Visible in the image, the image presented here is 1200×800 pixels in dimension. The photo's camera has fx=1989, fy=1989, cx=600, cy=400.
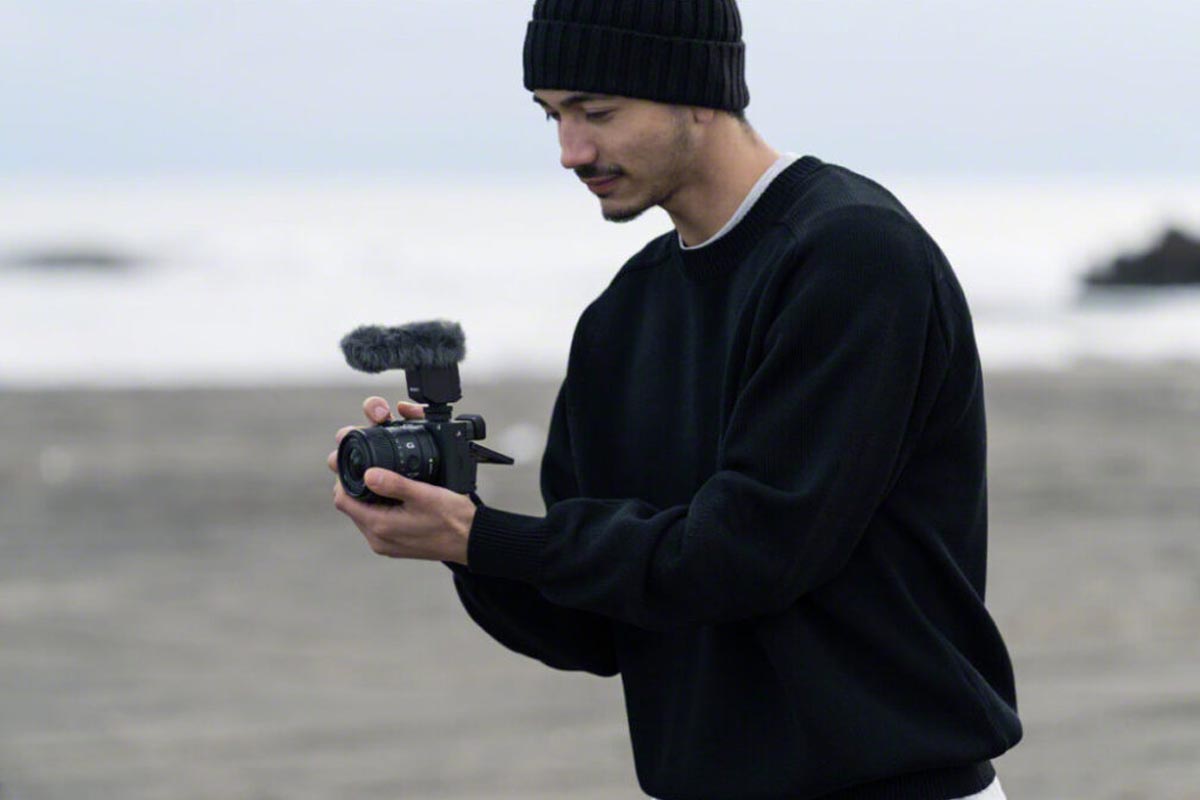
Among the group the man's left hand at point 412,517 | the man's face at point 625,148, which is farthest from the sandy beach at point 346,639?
the man's face at point 625,148

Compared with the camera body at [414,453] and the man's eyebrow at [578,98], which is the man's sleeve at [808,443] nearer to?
the camera body at [414,453]

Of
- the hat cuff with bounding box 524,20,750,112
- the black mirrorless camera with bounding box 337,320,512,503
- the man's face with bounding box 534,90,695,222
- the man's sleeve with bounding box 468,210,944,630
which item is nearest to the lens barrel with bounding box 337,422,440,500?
the black mirrorless camera with bounding box 337,320,512,503

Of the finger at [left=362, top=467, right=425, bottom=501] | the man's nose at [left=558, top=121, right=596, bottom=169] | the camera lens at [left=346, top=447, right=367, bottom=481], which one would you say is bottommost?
the finger at [left=362, top=467, right=425, bottom=501]

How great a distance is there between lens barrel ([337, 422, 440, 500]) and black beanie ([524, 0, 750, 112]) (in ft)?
1.65

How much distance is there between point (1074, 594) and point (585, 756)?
3388 millimetres

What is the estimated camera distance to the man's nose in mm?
2594

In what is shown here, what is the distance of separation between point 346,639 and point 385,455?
19.0 feet

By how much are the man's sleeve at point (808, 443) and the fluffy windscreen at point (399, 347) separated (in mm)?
369

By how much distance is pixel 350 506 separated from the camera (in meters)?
2.59

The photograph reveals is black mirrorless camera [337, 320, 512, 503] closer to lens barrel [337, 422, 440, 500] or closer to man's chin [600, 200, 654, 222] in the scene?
lens barrel [337, 422, 440, 500]

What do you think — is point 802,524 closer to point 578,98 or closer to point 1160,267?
point 578,98

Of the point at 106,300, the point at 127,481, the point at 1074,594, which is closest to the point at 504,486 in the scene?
the point at 127,481

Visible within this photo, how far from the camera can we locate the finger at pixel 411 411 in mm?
2738

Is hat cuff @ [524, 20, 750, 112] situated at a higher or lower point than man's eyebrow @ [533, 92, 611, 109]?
higher
